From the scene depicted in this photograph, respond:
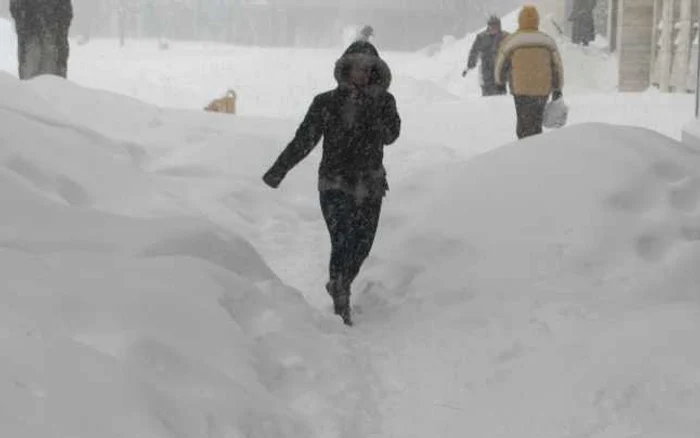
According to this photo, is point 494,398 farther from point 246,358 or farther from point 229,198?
point 229,198

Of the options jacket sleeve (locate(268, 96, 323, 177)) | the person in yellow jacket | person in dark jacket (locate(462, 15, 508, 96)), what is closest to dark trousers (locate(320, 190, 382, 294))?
jacket sleeve (locate(268, 96, 323, 177))

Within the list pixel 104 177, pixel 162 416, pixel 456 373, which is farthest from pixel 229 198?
pixel 162 416

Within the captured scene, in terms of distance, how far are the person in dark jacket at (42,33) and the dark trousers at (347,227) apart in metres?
5.66

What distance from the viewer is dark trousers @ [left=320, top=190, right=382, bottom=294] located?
547 centimetres

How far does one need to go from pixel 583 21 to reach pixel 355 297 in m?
21.3

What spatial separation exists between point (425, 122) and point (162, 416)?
12.4 m

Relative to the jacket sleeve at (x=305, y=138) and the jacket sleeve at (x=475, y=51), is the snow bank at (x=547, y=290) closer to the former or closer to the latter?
the jacket sleeve at (x=305, y=138)

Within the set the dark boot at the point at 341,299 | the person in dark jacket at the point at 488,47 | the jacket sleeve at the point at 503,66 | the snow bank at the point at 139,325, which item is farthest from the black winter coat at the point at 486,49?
the dark boot at the point at 341,299

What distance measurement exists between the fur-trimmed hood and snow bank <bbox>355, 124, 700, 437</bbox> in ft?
4.55

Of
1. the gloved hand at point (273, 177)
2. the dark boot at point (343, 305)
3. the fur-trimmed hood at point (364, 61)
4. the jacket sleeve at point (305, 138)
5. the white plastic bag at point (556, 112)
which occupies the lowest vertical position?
→ the dark boot at point (343, 305)

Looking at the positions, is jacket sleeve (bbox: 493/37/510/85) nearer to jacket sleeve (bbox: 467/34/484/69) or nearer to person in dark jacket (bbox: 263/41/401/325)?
person in dark jacket (bbox: 263/41/401/325)

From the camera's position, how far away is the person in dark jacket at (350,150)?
209 inches

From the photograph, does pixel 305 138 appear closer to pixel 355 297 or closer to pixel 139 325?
pixel 355 297

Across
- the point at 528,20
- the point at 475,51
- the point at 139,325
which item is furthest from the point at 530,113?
the point at 475,51
